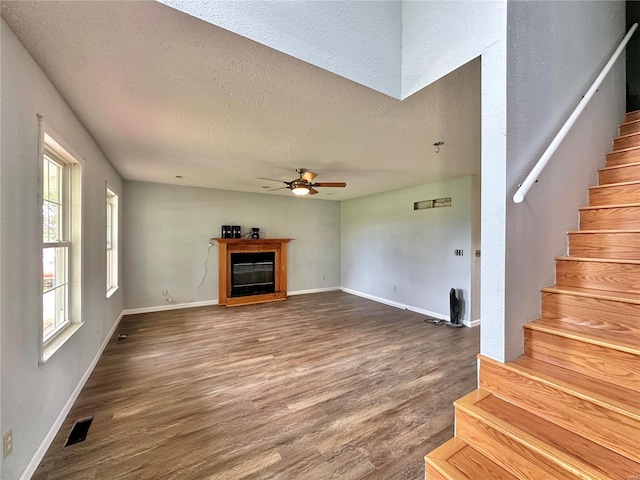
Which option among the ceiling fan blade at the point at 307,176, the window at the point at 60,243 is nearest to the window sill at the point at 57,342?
the window at the point at 60,243

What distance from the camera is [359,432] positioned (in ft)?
6.17

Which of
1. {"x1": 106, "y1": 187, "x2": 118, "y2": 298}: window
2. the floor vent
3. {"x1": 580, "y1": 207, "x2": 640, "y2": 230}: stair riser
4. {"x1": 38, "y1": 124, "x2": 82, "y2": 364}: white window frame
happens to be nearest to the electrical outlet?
the floor vent

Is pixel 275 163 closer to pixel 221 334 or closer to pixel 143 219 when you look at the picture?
pixel 221 334

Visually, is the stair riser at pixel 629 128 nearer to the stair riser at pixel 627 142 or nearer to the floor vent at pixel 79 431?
the stair riser at pixel 627 142

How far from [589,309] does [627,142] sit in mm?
1732

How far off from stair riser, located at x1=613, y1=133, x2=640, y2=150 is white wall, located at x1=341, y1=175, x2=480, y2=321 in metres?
2.05

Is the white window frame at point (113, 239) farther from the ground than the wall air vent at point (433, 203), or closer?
closer

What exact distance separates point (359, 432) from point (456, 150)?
3058 millimetres

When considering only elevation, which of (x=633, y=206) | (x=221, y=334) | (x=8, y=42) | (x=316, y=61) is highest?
(x=316, y=61)

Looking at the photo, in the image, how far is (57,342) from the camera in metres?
1.94

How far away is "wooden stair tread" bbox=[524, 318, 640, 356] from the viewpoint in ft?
3.84

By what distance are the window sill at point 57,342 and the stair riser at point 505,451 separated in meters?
2.50

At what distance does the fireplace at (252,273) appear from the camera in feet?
18.9

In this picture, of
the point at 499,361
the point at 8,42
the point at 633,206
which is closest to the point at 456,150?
the point at 633,206
